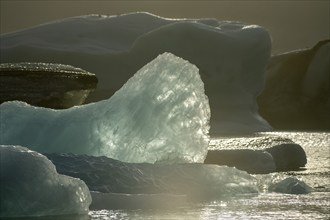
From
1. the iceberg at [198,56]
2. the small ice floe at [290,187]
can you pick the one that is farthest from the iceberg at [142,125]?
the iceberg at [198,56]

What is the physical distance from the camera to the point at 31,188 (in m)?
4.94

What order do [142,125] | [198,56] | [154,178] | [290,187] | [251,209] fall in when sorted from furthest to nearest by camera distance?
[198,56], [142,125], [290,187], [154,178], [251,209]

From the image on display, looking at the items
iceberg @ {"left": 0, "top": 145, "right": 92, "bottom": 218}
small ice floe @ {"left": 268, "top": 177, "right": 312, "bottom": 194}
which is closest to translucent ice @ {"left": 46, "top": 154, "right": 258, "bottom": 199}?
small ice floe @ {"left": 268, "top": 177, "right": 312, "bottom": 194}

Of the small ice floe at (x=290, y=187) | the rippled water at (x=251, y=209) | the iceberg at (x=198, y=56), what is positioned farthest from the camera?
the iceberg at (x=198, y=56)

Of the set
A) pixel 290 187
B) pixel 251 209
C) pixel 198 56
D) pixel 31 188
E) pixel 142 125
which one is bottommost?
pixel 198 56

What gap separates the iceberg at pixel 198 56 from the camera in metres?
26.8

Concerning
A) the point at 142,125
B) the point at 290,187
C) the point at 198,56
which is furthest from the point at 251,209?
the point at 198,56

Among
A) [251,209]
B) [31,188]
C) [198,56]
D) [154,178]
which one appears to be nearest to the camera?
[31,188]

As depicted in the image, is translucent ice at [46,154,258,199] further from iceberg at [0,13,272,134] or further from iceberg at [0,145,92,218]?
iceberg at [0,13,272,134]

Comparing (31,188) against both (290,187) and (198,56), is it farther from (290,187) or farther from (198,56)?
(198,56)

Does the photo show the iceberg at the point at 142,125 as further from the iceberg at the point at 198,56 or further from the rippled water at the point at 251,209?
the iceberg at the point at 198,56

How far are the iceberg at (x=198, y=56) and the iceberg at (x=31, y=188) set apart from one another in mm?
21119

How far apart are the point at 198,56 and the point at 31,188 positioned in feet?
74.6

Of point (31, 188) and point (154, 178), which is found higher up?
point (31, 188)
